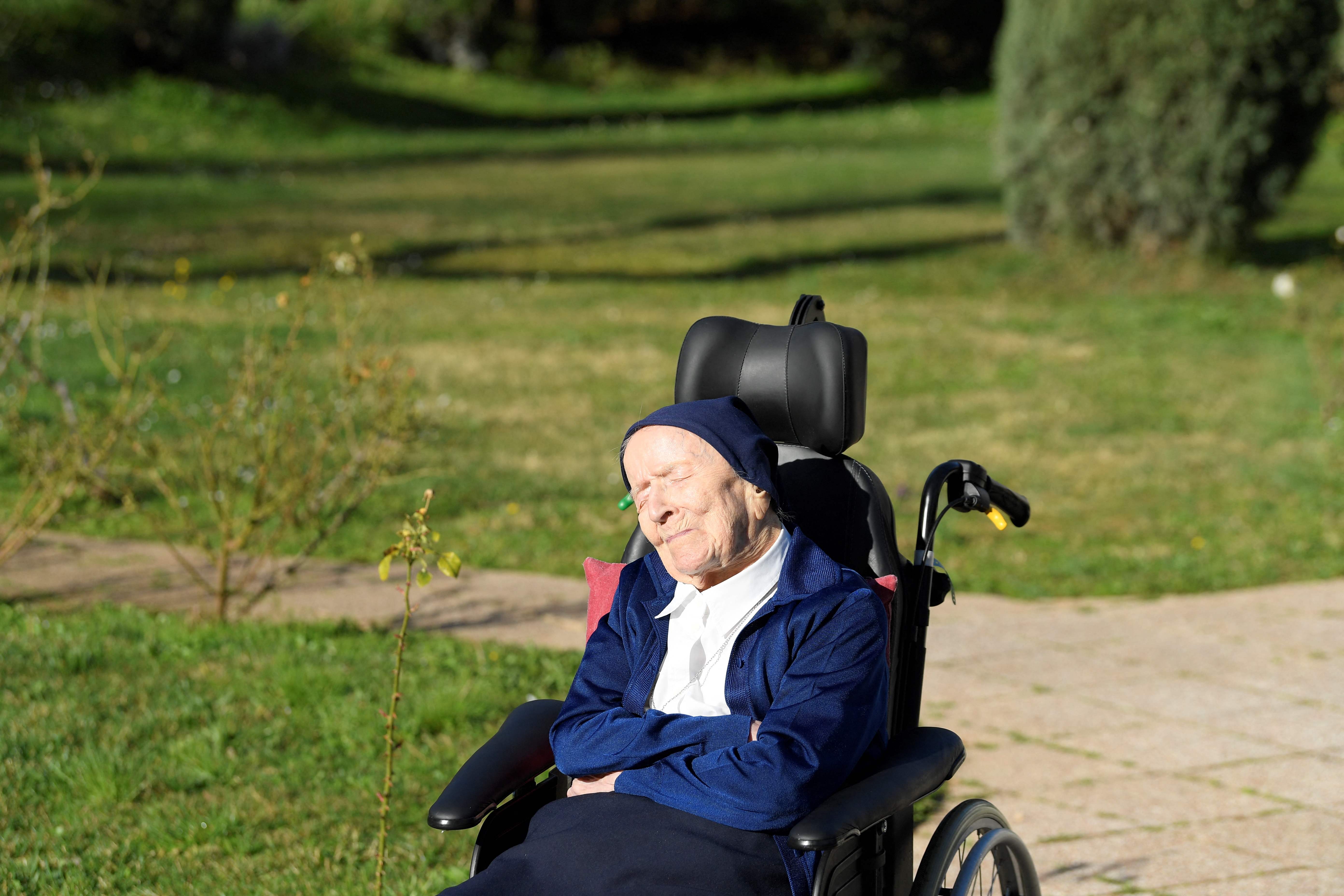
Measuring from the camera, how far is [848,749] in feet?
7.86

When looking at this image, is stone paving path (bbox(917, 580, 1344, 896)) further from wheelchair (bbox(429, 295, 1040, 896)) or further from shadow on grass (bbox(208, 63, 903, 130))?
shadow on grass (bbox(208, 63, 903, 130))

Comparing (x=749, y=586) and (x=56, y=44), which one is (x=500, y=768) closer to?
(x=749, y=586)

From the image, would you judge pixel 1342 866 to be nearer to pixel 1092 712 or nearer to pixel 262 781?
pixel 1092 712

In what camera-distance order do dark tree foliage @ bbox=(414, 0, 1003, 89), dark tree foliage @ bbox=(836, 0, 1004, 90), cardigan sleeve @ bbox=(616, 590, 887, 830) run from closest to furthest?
cardigan sleeve @ bbox=(616, 590, 887, 830) → dark tree foliage @ bbox=(414, 0, 1003, 89) → dark tree foliage @ bbox=(836, 0, 1004, 90)

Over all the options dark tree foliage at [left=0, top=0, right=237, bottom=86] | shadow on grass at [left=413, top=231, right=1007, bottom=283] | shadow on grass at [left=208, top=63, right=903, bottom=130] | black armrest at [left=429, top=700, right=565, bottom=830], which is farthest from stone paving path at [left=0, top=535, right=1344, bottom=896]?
shadow on grass at [left=208, top=63, right=903, bottom=130]

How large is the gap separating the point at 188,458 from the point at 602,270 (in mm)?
7088

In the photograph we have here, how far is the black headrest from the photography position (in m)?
2.84

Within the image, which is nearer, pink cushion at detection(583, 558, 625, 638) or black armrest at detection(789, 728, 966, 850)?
black armrest at detection(789, 728, 966, 850)

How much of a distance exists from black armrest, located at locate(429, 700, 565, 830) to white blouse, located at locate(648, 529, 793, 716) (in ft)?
0.76

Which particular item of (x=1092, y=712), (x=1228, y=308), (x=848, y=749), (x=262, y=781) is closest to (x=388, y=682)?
(x=262, y=781)

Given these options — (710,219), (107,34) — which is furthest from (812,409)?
(107,34)

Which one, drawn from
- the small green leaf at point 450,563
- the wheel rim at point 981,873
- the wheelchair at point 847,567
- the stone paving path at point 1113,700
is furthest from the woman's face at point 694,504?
the stone paving path at point 1113,700

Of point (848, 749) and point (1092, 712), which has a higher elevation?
point (848, 749)

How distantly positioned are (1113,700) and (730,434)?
2853 millimetres
